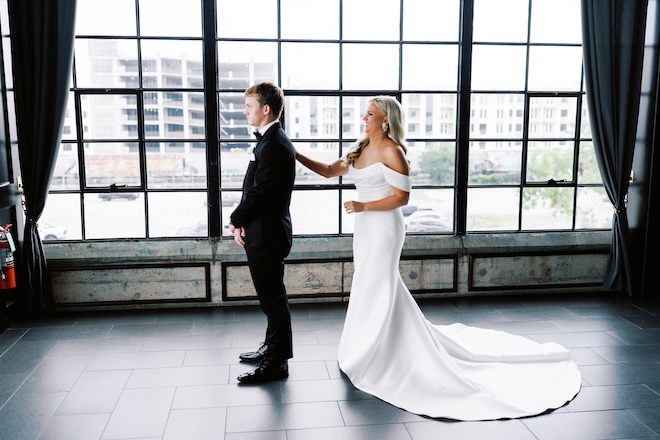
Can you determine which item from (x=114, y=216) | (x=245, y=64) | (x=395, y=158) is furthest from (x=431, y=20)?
(x=114, y=216)

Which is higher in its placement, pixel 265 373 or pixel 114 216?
pixel 114 216

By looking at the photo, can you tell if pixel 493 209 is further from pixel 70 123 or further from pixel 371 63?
pixel 70 123

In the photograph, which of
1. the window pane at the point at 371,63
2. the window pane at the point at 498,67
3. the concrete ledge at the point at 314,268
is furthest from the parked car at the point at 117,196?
the window pane at the point at 498,67

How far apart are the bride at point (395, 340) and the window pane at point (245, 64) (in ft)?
5.43

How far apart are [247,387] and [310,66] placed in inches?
109

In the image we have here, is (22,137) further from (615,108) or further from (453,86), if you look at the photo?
(615,108)

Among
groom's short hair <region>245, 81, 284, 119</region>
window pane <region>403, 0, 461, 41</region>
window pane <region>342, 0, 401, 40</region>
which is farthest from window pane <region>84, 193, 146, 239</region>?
window pane <region>403, 0, 461, 41</region>

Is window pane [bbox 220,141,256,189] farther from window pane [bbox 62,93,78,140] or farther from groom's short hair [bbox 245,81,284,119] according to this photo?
groom's short hair [bbox 245,81,284,119]

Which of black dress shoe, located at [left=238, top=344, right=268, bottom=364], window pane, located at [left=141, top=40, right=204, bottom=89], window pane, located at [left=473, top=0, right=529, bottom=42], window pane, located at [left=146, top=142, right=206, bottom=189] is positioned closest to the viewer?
black dress shoe, located at [left=238, top=344, right=268, bottom=364]

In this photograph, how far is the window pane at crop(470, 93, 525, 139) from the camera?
213 inches

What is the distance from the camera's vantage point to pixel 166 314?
16.3 ft

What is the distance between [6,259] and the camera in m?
4.37

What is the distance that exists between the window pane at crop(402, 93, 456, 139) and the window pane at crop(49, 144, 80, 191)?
9.20 feet

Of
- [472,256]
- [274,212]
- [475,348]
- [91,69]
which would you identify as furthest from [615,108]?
[91,69]
